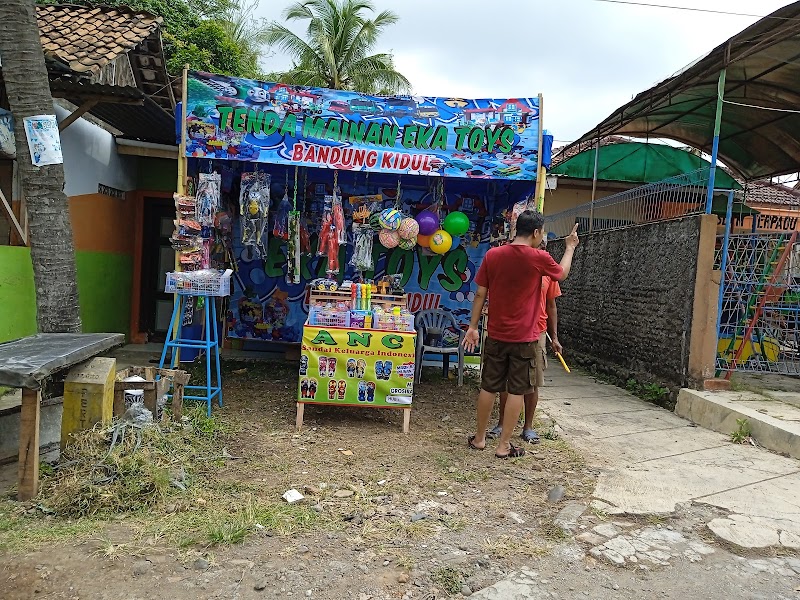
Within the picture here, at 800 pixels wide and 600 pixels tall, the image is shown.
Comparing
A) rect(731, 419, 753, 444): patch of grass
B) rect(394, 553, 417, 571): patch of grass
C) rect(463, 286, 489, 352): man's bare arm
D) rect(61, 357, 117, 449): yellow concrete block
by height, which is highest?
rect(463, 286, 489, 352): man's bare arm

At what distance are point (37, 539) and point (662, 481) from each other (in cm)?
390

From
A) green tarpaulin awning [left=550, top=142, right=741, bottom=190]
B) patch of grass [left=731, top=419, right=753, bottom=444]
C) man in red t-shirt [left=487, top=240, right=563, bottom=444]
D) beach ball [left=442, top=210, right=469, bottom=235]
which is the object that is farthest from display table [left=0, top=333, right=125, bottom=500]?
green tarpaulin awning [left=550, top=142, right=741, bottom=190]

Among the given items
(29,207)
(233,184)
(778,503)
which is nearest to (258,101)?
(233,184)

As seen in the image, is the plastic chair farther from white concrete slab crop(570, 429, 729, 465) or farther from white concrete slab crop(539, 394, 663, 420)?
white concrete slab crop(570, 429, 729, 465)

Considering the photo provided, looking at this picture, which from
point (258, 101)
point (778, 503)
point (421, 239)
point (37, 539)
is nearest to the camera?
point (37, 539)

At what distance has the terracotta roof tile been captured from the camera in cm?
559

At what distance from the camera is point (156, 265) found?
28.7ft

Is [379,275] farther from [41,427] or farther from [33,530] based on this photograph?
[33,530]

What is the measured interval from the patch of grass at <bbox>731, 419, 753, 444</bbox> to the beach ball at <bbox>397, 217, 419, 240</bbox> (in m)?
3.64

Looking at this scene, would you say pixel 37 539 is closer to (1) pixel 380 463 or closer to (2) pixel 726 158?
(1) pixel 380 463

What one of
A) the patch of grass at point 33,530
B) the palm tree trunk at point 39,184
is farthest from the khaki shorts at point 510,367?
the palm tree trunk at point 39,184

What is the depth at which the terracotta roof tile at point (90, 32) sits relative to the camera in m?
5.59

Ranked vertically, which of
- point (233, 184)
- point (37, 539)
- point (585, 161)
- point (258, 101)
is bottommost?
point (37, 539)

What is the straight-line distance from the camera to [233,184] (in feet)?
22.7
